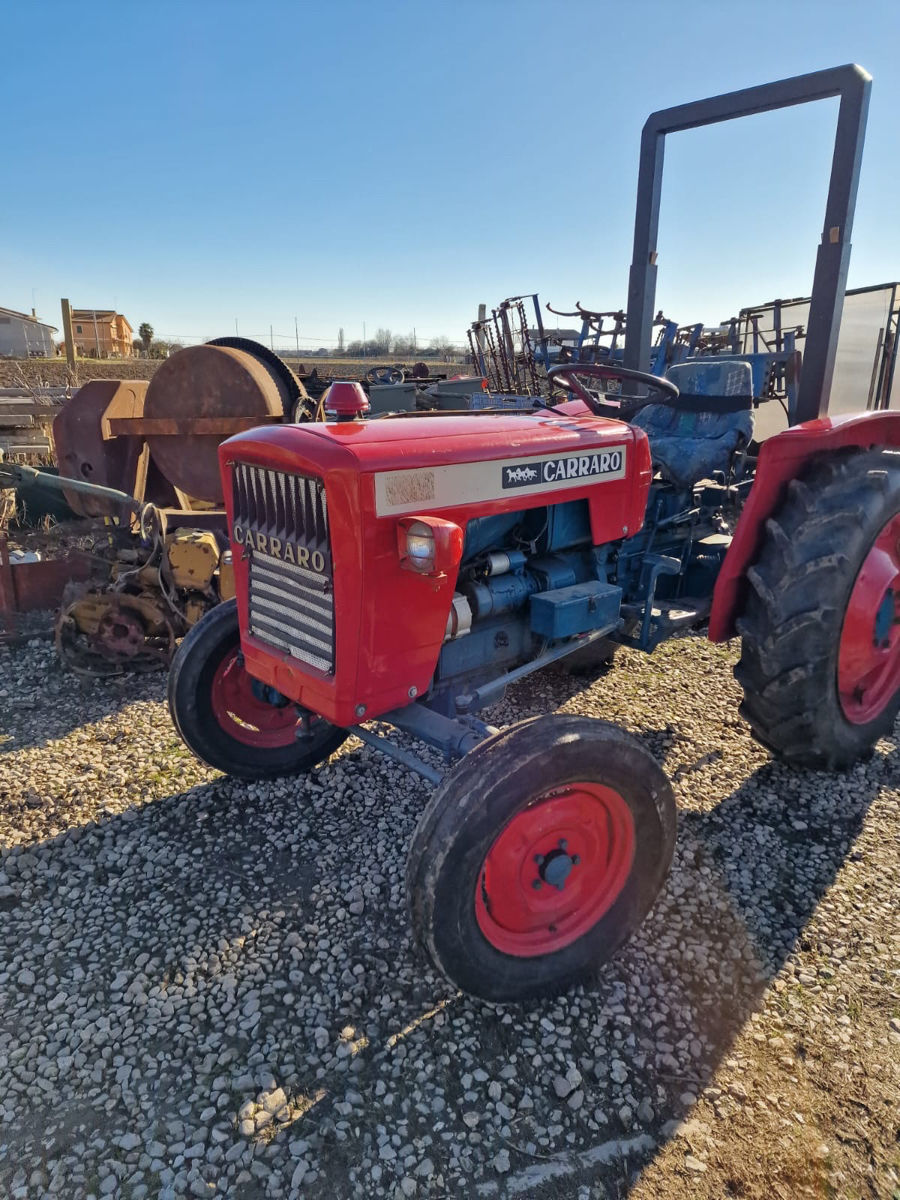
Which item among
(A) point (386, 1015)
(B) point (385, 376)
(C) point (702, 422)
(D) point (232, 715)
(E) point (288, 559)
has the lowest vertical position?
(A) point (386, 1015)

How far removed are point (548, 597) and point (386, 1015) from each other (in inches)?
54.4

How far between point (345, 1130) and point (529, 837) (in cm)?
82

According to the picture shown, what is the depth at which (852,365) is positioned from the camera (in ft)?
35.3

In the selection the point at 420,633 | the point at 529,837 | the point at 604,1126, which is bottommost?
the point at 604,1126

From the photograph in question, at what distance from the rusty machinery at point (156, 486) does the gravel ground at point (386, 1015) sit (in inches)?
44.0

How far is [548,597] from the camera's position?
102 inches

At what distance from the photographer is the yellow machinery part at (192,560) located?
417 cm

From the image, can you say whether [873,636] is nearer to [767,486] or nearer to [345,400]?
[767,486]

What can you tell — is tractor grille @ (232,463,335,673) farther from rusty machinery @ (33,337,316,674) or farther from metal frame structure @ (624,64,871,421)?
metal frame structure @ (624,64,871,421)

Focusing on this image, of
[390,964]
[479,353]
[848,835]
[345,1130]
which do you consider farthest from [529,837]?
[479,353]

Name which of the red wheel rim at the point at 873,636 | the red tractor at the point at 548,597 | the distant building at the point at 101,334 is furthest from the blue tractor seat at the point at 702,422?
the distant building at the point at 101,334

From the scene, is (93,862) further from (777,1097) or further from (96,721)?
(777,1097)

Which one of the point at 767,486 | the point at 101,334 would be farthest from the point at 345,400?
the point at 101,334

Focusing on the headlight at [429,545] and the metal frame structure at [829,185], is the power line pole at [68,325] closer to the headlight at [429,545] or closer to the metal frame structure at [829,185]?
the metal frame structure at [829,185]
